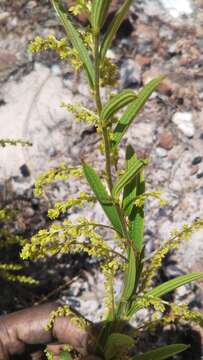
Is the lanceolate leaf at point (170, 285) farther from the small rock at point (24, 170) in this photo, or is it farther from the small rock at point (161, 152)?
the small rock at point (24, 170)

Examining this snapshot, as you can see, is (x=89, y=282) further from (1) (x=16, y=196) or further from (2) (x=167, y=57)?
(2) (x=167, y=57)

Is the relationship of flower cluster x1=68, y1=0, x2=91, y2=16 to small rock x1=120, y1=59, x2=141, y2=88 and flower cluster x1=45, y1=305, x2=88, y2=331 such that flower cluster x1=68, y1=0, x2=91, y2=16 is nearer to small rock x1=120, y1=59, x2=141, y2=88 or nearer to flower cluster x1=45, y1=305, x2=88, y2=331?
flower cluster x1=45, y1=305, x2=88, y2=331

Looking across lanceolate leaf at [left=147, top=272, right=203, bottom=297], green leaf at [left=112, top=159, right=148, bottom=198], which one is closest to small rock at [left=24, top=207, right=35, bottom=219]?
lanceolate leaf at [left=147, top=272, right=203, bottom=297]

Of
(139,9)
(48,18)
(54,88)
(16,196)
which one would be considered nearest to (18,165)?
(16,196)

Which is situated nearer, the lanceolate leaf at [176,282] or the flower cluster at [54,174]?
the flower cluster at [54,174]

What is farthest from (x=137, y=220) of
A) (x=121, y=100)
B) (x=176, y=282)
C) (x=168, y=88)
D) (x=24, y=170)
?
(x=168, y=88)

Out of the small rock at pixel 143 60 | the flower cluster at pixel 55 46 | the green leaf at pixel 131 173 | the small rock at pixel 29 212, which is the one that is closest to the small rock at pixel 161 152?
the small rock at pixel 143 60

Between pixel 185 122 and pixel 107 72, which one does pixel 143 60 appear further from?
pixel 107 72
